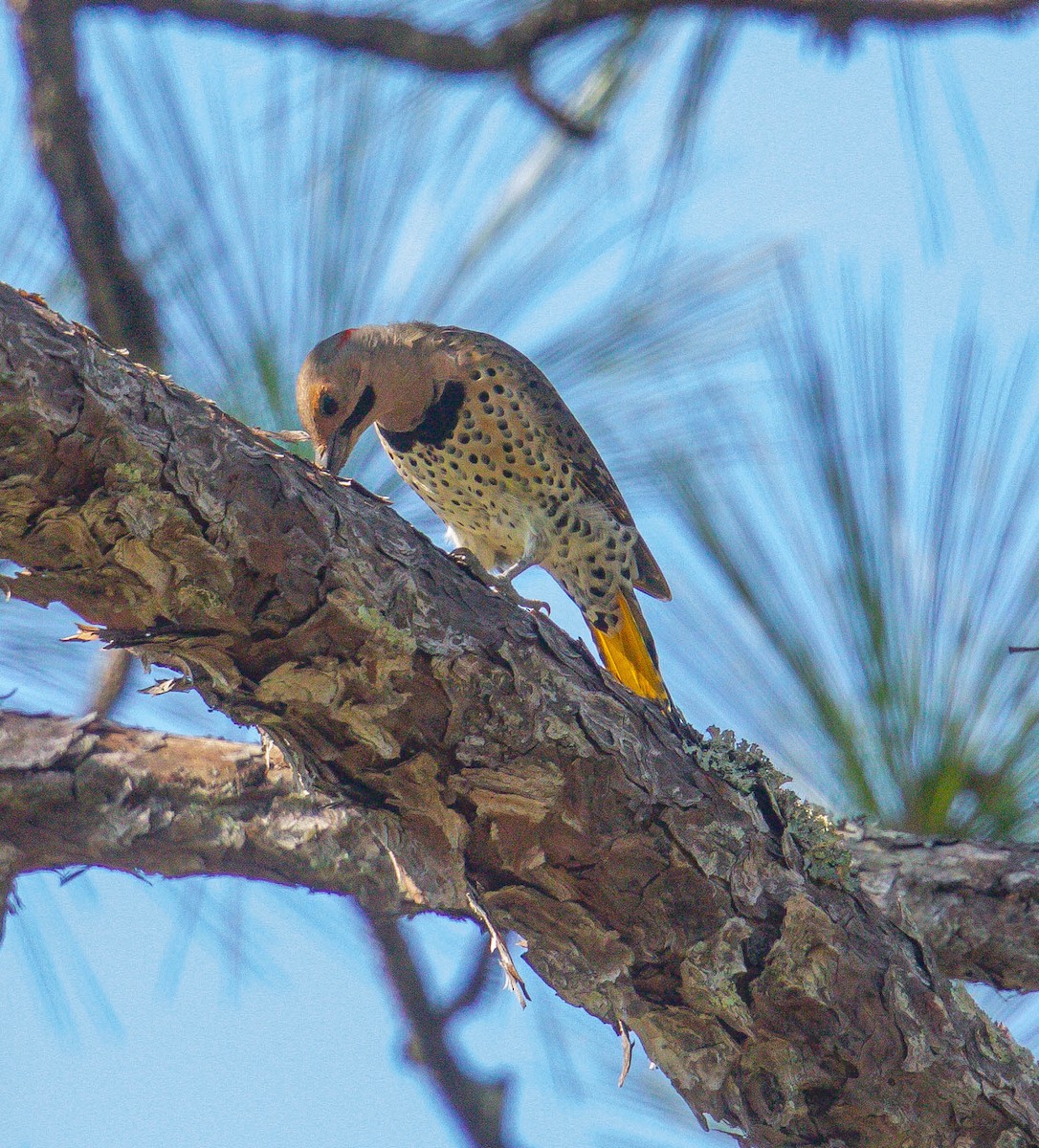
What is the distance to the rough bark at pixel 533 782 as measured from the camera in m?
1.53

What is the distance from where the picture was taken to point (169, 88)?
2.58m

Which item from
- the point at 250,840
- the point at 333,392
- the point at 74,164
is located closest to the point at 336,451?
the point at 333,392

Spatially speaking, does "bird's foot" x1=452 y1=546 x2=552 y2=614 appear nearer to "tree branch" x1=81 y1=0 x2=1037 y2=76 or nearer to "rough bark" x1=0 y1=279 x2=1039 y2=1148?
"rough bark" x1=0 y1=279 x2=1039 y2=1148

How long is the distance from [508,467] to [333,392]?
650 millimetres

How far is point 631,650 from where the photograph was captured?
11.5 feet

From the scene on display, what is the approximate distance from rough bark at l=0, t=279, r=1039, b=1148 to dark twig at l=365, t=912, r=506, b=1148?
1.88 feet

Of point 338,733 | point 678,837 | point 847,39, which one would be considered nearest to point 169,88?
point 847,39

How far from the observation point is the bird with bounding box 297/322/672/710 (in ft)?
10.7

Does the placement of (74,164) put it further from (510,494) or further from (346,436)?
(510,494)

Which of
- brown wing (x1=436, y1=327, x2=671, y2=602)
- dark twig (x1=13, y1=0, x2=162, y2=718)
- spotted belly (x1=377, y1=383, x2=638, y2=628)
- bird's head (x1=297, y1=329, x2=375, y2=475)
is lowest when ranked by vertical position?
dark twig (x1=13, y1=0, x2=162, y2=718)

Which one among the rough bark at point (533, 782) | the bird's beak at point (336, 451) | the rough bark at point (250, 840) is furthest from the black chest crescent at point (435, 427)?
the rough bark at point (533, 782)

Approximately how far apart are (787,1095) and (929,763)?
77 centimetres

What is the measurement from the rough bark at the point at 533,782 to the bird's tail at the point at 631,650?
1436 millimetres

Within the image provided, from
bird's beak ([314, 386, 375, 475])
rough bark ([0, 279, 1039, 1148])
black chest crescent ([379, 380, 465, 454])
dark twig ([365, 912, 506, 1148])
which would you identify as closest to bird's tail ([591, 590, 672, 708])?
black chest crescent ([379, 380, 465, 454])
